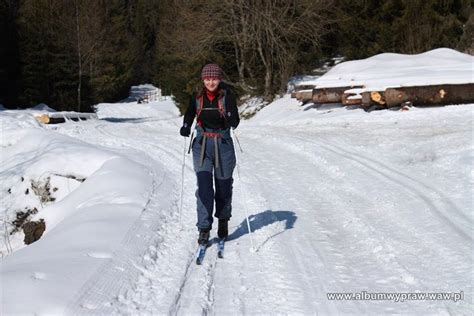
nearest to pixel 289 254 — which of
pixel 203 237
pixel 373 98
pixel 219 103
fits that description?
pixel 203 237

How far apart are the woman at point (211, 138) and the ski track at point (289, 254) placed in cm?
42

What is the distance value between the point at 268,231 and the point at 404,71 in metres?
12.5

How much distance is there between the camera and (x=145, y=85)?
8506 cm

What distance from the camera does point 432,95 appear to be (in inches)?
524

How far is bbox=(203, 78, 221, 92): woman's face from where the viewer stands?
5.04m

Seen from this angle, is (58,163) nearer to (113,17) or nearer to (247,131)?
(247,131)

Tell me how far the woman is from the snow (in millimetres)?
464

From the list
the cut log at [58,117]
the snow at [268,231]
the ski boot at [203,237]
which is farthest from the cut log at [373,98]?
the cut log at [58,117]

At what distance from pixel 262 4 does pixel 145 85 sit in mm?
64126

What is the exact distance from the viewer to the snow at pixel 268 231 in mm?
3953

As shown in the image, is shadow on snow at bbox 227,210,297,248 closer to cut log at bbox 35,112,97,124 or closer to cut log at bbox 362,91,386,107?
cut log at bbox 362,91,386,107

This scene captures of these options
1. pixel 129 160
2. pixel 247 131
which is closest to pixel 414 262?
pixel 129 160

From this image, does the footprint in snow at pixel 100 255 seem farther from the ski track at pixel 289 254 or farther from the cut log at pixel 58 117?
the cut log at pixel 58 117

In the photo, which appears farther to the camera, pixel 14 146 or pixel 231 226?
pixel 14 146
